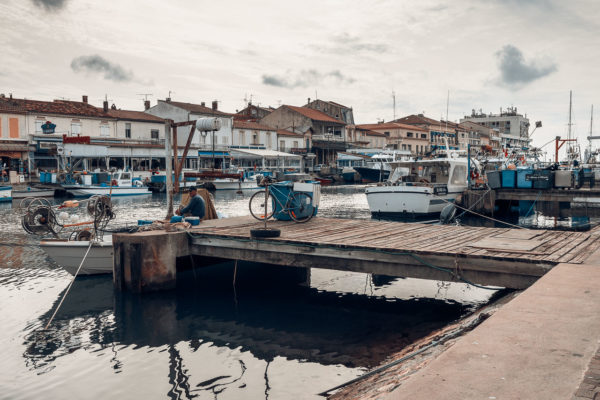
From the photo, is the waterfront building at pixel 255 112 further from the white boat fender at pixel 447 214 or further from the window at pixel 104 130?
the white boat fender at pixel 447 214

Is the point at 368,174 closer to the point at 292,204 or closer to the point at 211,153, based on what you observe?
the point at 211,153

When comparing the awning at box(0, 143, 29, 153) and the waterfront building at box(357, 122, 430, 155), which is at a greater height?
the waterfront building at box(357, 122, 430, 155)

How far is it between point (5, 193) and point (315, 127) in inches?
1986

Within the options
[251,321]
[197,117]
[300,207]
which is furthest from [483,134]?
[251,321]

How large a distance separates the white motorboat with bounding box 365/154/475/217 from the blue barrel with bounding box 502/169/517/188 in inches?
80.5

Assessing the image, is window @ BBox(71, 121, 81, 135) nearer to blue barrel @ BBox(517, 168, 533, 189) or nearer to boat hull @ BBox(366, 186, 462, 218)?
boat hull @ BBox(366, 186, 462, 218)

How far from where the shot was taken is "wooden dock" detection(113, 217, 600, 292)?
848cm

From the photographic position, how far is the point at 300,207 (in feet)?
44.2

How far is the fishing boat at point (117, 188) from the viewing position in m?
40.7

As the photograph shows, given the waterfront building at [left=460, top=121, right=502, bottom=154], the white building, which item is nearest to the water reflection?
the white building

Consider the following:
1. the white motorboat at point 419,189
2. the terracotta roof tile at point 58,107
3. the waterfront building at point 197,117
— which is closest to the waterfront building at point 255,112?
the waterfront building at point 197,117

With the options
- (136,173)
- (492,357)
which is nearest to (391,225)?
(492,357)

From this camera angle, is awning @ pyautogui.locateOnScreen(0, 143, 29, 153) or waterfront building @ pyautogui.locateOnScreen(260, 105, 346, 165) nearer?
awning @ pyautogui.locateOnScreen(0, 143, 29, 153)

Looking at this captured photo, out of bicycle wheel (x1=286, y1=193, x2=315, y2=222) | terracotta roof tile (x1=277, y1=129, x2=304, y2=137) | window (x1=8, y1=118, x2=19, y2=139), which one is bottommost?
bicycle wheel (x1=286, y1=193, x2=315, y2=222)
